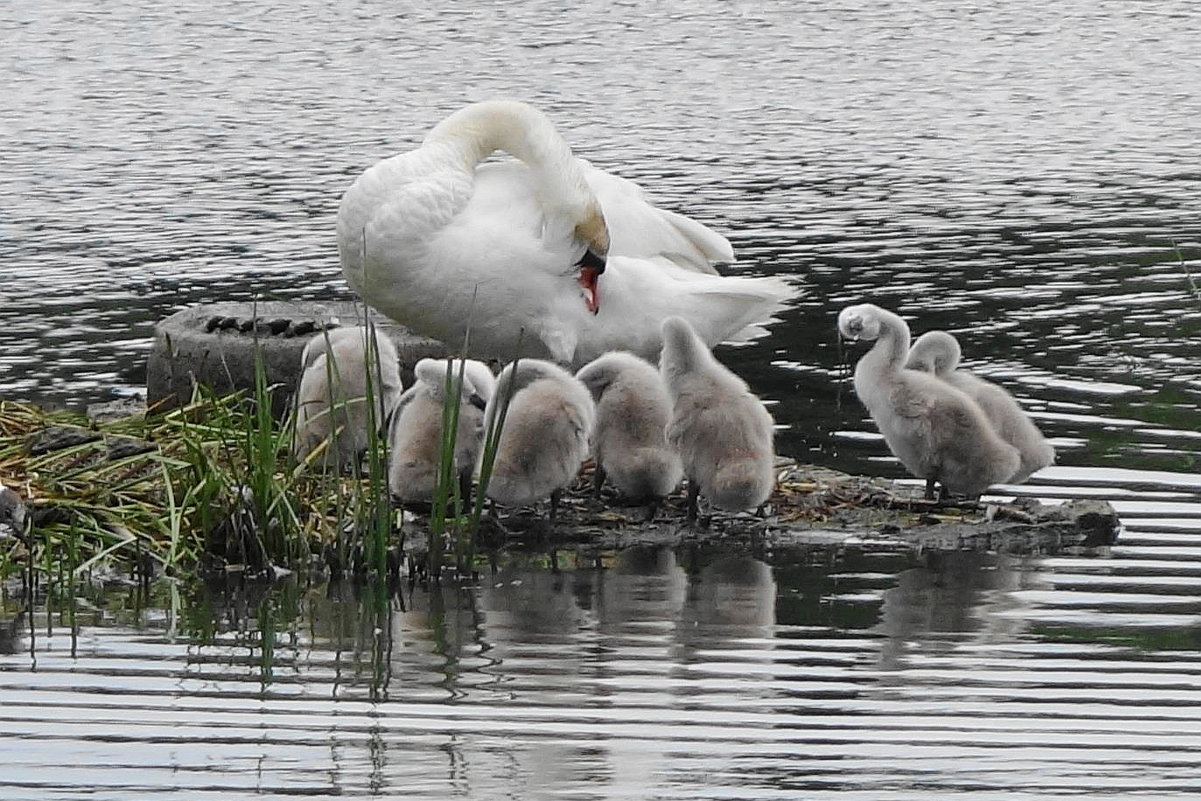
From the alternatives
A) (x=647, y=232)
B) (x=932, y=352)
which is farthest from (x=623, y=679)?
(x=647, y=232)

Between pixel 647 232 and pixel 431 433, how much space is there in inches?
103

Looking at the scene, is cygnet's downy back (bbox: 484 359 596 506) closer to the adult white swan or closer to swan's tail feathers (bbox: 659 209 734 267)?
the adult white swan

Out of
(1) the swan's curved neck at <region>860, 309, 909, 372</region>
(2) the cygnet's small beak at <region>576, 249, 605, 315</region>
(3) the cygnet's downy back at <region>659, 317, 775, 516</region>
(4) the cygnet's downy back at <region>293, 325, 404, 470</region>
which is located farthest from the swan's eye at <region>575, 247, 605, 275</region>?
(1) the swan's curved neck at <region>860, 309, 909, 372</region>

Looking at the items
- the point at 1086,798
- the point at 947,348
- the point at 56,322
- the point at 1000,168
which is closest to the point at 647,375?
the point at 947,348

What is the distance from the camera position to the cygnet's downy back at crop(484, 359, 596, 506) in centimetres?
815

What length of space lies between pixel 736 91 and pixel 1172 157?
5128mm

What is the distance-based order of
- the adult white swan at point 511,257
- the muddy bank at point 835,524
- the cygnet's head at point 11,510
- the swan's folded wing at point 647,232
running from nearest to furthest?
1. the cygnet's head at point 11,510
2. the muddy bank at point 835,524
3. the adult white swan at point 511,257
4. the swan's folded wing at point 647,232

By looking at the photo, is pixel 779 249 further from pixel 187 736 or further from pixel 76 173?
pixel 187 736

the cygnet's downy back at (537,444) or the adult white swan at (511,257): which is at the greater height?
the adult white swan at (511,257)

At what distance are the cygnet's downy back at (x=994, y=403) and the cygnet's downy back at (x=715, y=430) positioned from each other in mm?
788

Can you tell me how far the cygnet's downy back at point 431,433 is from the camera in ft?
27.5

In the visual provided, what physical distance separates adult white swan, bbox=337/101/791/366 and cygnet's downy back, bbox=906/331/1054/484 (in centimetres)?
169

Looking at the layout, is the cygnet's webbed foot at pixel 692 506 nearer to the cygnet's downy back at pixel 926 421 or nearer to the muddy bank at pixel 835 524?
the muddy bank at pixel 835 524

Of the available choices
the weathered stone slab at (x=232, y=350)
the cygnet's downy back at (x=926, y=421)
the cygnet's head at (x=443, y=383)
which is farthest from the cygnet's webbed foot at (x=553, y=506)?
the weathered stone slab at (x=232, y=350)
